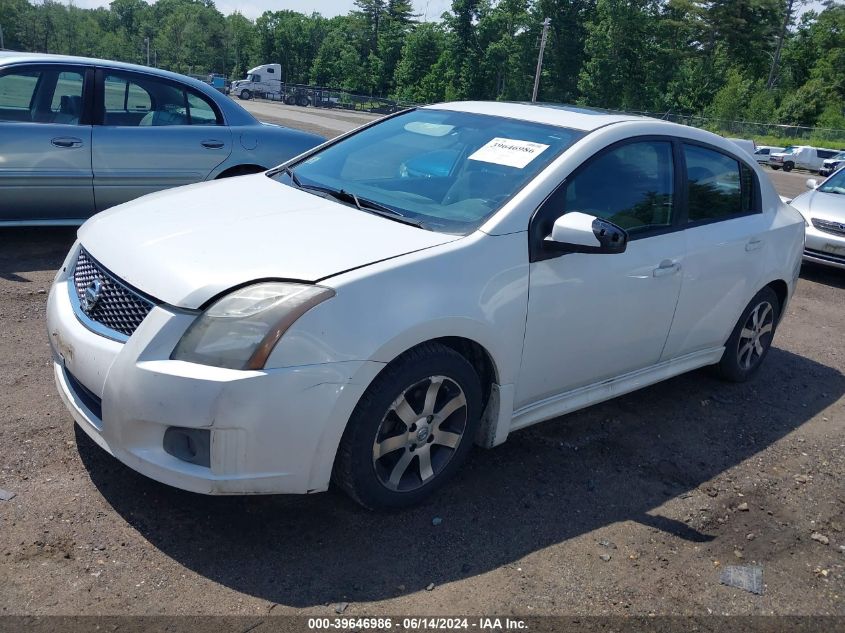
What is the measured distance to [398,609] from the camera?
264 centimetres

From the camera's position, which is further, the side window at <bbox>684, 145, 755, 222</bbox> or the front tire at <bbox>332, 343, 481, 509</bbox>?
the side window at <bbox>684, 145, 755, 222</bbox>

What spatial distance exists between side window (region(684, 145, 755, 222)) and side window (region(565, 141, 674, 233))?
0.74ft

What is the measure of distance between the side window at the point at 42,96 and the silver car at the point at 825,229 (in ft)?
24.8

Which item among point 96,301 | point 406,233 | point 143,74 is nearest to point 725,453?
point 406,233

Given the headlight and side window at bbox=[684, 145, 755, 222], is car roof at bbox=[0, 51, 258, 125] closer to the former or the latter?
side window at bbox=[684, 145, 755, 222]

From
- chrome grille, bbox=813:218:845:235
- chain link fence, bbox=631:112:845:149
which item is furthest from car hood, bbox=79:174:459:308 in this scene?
chain link fence, bbox=631:112:845:149

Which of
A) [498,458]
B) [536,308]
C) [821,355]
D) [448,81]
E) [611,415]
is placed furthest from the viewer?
[448,81]

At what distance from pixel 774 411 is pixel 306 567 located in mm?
3375

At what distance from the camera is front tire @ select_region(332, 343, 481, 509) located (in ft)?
9.43

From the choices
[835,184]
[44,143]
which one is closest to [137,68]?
[44,143]

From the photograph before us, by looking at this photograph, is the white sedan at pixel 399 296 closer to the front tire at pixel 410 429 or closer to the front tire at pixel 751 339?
the front tire at pixel 410 429

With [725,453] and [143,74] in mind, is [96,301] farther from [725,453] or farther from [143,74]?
[143,74]

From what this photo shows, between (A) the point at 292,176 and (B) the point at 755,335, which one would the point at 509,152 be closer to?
(A) the point at 292,176

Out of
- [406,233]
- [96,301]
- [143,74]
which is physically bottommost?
[96,301]
